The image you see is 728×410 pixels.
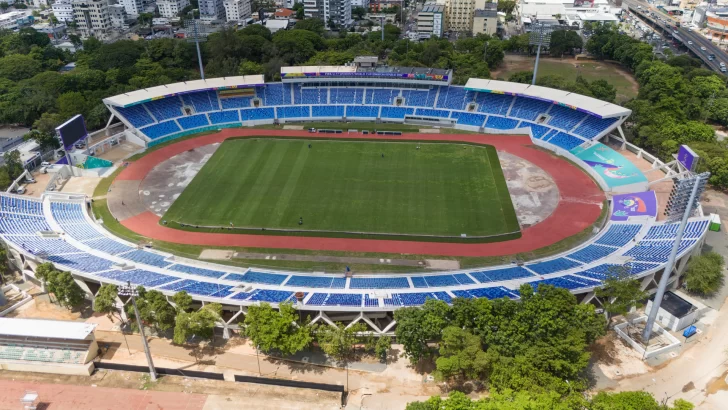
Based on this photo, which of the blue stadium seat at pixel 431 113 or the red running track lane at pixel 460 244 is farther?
the blue stadium seat at pixel 431 113

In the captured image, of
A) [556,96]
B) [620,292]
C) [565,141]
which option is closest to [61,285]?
[620,292]

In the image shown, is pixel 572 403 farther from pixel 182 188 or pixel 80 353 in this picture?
pixel 182 188

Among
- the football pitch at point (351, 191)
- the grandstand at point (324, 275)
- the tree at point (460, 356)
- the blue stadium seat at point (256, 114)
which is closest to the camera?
the tree at point (460, 356)

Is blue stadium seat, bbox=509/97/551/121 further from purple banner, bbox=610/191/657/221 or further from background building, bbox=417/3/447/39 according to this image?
background building, bbox=417/3/447/39

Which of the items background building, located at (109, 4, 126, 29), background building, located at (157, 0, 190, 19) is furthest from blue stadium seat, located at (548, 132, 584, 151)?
background building, located at (109, 4, 126, 29)

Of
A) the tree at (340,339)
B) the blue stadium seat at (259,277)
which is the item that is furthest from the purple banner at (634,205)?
the blue stadium seat at (259,277)

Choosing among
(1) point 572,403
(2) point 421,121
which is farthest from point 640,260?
(2) point 421,121

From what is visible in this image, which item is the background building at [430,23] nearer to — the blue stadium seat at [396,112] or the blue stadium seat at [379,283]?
the blue stadium seat at [396,112]
